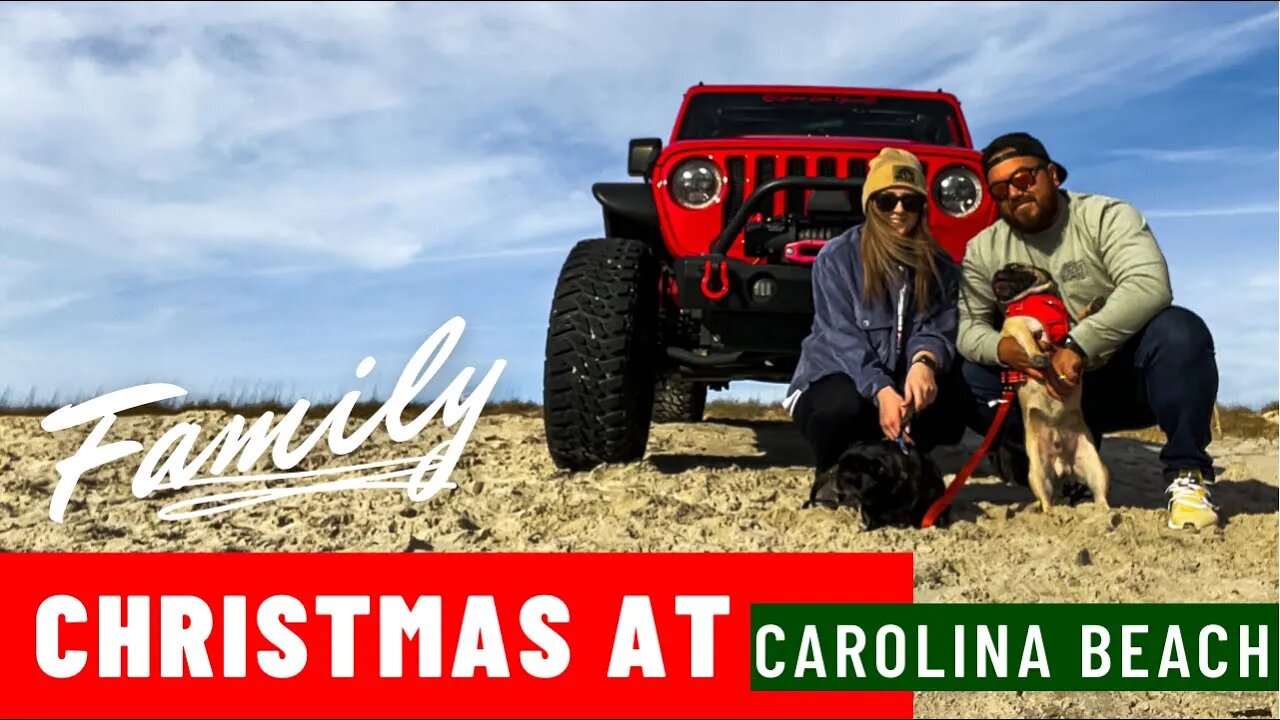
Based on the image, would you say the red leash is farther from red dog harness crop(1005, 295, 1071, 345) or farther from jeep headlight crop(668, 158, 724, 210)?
jeep headlight crop(668, 158, 724, 210)

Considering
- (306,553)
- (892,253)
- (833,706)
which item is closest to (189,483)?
(306,553)

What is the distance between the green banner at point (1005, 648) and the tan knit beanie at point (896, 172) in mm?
1525

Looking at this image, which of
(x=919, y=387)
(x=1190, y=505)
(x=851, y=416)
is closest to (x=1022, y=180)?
(x=919, y=387)

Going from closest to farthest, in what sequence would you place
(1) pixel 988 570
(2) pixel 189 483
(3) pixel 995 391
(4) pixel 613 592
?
(4) pixel 613 592, (1) pixel 988 570, (3) pixel 995 391, (2) pixel 189 483

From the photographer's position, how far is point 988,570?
3260mm

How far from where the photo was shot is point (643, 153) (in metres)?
5.41

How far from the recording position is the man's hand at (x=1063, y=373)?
359 cm

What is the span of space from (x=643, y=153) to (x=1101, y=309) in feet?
7.66

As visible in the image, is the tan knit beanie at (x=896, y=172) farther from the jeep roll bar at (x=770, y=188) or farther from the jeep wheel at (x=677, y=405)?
the jeep wheel at (x=677, y=405)

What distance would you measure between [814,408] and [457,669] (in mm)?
1623

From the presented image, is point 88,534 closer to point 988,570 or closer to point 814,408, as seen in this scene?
point 814,408

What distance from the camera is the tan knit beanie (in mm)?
3709

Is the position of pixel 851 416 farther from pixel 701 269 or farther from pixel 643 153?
pixel 643 153

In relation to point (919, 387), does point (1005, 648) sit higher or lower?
lower
